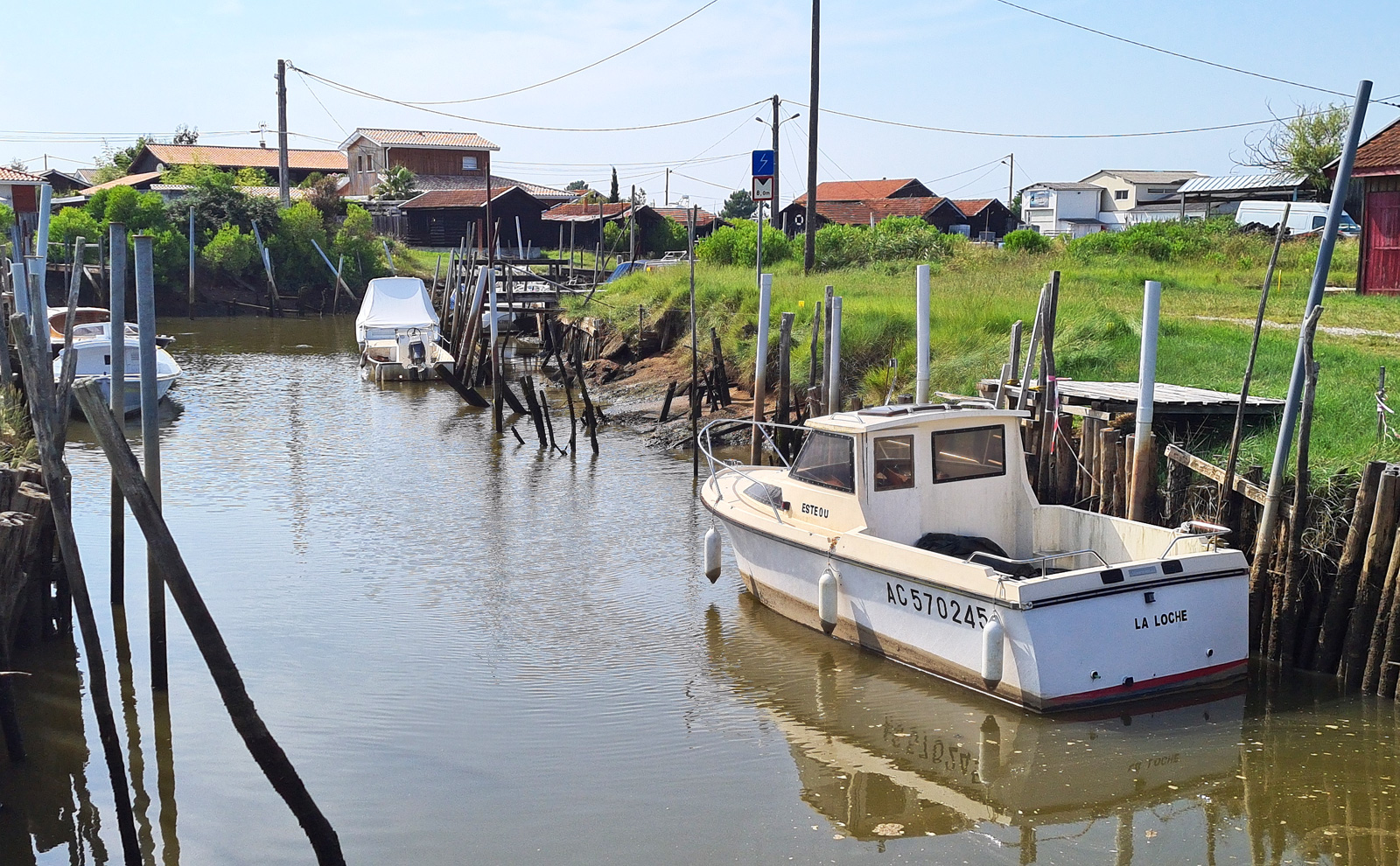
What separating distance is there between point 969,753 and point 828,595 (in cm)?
226

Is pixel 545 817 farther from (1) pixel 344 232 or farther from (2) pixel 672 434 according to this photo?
(1) pixel 344 232

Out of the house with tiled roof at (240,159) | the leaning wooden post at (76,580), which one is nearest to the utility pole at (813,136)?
the leaning wooden post at (76,580)

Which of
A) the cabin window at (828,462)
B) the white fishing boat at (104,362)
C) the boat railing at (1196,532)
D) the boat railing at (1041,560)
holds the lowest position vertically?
the boat railing at (1041,560)

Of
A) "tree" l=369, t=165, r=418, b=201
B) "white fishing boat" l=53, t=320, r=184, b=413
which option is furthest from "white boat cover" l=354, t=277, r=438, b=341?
"tree" l=369, t=165, r=418, b=201

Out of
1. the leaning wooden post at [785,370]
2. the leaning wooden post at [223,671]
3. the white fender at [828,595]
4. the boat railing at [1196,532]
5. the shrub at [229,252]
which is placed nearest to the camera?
the leaning wooden post at [223,671]

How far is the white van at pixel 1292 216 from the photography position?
4444cm

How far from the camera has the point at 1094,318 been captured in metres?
17.6

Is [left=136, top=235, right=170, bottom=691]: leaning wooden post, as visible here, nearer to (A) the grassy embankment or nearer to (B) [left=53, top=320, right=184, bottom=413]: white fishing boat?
(A) the grassy embankment

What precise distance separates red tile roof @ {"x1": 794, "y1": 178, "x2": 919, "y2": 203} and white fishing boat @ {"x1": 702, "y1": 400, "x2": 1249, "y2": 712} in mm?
59839

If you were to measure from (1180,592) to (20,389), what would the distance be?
13.5 metres

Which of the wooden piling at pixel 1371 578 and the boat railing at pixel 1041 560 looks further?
the boat railing at pixel 1041 560

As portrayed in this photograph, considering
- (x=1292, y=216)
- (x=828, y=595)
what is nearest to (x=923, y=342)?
(x=828, y=595)

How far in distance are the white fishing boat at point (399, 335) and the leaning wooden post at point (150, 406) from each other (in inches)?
678

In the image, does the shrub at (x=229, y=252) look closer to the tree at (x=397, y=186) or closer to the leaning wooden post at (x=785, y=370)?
the tree at (x=397, y=186)
